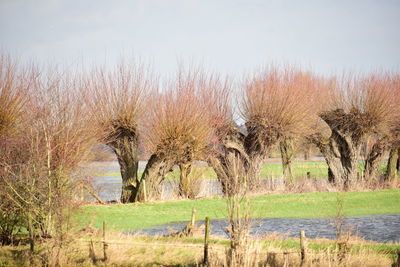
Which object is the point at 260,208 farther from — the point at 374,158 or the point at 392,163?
the point at 392,163

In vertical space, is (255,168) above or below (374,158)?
below

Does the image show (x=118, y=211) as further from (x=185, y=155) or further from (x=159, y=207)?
(x=185, y=155)

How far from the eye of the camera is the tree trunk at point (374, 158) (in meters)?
34.4

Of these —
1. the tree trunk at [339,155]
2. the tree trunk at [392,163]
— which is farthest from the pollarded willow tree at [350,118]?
the tree trunk at [392,163]

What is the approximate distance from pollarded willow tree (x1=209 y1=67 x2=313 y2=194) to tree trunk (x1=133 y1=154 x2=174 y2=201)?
2.85m

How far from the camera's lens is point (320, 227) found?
63.4ft

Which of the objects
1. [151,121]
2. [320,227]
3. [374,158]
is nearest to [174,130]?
[151,121]

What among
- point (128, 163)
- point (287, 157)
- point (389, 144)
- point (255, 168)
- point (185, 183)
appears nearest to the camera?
point (128, 163)

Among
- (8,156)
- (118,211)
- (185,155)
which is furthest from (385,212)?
(8,156)

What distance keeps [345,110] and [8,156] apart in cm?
2496

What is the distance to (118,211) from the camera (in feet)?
76.7

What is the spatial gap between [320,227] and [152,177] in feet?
37.9

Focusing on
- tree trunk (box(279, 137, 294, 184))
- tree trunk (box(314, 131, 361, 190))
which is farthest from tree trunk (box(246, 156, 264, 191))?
tree trunk (box(314, 131, 361, 190))

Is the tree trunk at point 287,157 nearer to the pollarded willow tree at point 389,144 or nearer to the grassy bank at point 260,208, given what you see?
the grassy bank at point 260,208
